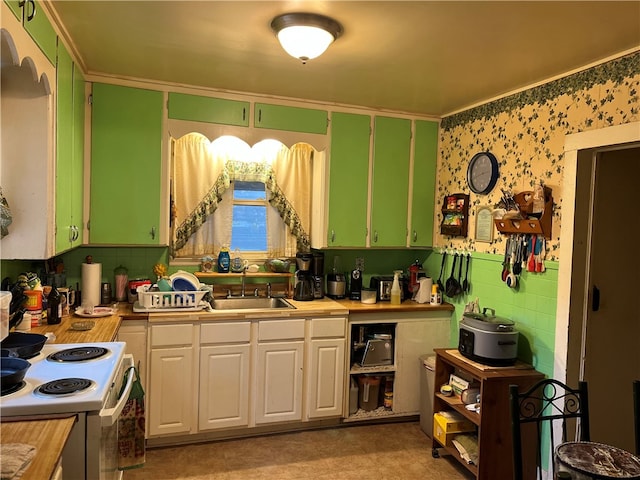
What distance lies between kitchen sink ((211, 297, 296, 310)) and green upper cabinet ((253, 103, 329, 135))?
1.29m

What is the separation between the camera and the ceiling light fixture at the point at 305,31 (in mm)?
2021

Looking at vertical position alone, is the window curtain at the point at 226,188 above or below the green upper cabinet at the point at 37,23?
below

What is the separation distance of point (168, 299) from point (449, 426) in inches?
77.7

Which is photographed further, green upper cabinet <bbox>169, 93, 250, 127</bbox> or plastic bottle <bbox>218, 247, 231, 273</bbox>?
plastic bottle <bbox>218, 247, 231, 273</bbox>

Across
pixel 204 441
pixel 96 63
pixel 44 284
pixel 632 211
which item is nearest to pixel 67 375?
pixel 44 284

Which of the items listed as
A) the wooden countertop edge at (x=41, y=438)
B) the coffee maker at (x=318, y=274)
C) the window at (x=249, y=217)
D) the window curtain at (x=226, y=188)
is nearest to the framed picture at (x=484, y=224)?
the coffee maker at (x=318, y=274)

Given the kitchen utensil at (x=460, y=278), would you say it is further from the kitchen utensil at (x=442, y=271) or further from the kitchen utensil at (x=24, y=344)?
the kitchen utensil at (x=24, y=344)

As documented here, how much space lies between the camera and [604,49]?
229 centimetres

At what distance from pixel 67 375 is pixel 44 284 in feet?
4.33

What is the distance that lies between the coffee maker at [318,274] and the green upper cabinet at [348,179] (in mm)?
156

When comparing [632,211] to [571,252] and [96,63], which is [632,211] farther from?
[96,63]

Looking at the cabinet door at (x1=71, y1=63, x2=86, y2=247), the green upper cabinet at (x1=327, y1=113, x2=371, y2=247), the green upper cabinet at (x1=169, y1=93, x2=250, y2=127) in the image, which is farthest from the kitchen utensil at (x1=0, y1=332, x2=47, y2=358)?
the green upper cabinet at (x1=327, y1=113, x2=371, y2=247)

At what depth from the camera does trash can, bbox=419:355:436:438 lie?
3.30 meters

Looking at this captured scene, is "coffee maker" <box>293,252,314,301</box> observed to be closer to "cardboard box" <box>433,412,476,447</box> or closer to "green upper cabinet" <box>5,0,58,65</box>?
"cardboard box" <box>433,412,476,447</box>
